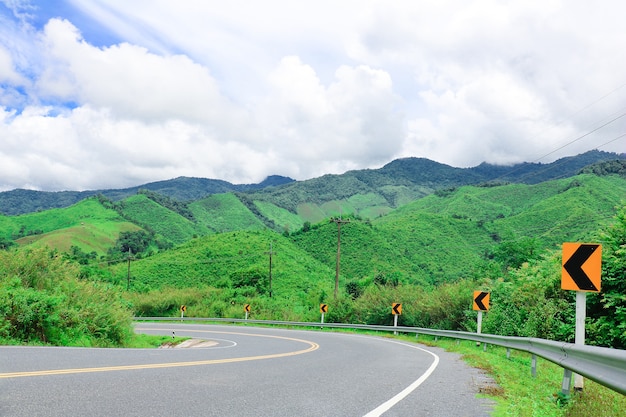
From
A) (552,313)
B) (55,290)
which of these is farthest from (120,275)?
(552,313)

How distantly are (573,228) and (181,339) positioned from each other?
89.0m

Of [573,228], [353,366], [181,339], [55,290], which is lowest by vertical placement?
[181,339]

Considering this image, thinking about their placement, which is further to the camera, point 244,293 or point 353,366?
point 244,293

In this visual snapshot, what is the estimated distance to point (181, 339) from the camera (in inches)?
1096

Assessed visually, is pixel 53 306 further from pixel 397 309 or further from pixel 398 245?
pixel 398 245

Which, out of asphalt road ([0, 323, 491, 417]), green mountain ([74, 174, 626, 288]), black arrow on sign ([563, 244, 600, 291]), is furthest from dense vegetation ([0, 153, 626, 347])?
black arrow on sign ([563, 244, 600, 291])

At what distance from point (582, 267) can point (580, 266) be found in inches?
1.3

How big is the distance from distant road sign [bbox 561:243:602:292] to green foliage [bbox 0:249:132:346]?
42.2ft

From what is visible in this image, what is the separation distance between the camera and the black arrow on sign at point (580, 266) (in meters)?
7.71

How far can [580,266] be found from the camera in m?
7.82

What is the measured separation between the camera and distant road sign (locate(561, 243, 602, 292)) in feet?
25.1

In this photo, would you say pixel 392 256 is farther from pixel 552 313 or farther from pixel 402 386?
pixel 402 386

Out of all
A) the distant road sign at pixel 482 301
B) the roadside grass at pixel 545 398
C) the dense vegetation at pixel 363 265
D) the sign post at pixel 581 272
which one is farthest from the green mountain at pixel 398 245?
the sign post at pixel 581 272

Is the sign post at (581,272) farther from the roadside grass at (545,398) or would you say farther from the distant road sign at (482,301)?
the distant road sign at (482,301)
